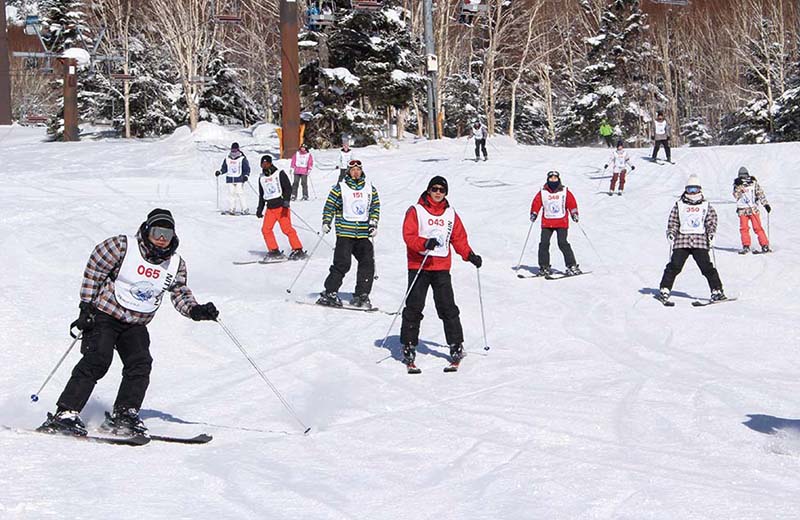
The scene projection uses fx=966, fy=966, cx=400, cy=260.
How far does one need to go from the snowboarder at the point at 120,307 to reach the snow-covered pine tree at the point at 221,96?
43383 millimetres

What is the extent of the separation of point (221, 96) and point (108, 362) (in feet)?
147

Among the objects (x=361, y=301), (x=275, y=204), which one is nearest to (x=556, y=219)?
(x=361, y=301)

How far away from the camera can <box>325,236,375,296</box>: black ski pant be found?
11016 millimetres

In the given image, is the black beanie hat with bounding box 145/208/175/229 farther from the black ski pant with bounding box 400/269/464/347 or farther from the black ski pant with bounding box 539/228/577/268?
the black ski pant with bounding box 539/228/577/268

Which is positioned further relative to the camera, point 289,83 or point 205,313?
point 289,83

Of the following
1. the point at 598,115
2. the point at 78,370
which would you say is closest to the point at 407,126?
the point at 598,115

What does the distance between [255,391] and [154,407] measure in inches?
33.9

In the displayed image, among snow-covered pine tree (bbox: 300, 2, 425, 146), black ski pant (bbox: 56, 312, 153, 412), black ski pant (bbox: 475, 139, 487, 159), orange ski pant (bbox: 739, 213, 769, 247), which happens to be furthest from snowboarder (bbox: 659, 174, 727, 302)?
snow-covered pine tree (bbox: 300, 2, 425, 146)

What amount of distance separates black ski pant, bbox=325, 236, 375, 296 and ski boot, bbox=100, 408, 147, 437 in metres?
5.26

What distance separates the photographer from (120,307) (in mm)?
5762

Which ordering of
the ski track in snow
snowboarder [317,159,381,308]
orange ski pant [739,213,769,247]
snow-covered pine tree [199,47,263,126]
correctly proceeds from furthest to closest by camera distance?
snow-covered pine tree [199,47,263,126], orange ski pant [739,213,769,247], snowboarder [317,159,381,308], the ski track in snow

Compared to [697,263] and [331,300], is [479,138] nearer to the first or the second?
[697,263]

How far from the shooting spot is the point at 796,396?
293 inches

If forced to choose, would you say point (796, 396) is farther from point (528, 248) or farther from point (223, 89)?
point (223, 89)
